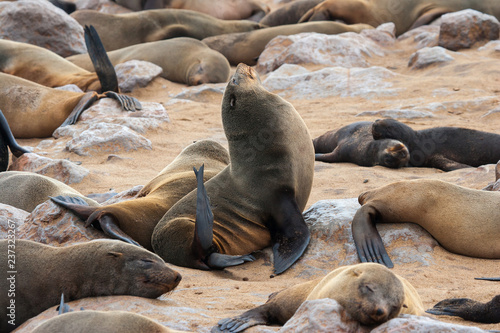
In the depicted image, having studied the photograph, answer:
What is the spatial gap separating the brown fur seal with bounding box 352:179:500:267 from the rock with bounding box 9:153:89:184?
3.23m

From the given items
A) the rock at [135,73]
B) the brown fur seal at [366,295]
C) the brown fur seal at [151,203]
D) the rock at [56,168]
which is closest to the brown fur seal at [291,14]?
the rock at [135,73]

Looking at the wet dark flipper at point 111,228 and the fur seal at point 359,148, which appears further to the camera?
the fur seal at point 359,148

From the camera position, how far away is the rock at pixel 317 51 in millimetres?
11906

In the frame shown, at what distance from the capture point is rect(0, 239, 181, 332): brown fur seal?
3289 mm

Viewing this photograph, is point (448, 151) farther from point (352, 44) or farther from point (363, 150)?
point (352, 44)

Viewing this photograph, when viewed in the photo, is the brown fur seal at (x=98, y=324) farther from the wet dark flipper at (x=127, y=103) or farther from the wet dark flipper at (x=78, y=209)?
the wet dark flipper at (x=127, y=103)

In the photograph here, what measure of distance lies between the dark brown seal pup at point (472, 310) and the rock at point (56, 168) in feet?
14.1

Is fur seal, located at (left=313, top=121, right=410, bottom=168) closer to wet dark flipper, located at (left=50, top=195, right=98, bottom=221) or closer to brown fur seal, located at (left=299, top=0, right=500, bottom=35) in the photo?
wet dark flipper, located at (left=50, top=195, right=98, bottom=221)

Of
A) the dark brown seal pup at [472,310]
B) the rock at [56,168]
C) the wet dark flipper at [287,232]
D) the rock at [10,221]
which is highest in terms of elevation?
the dark brown seal pup at [472,310]

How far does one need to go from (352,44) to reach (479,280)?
351 inches

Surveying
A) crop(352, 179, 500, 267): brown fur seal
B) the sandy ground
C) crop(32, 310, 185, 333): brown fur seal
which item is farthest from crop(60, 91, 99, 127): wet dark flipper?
crop(32, 310, 185, 333): brown fur seal

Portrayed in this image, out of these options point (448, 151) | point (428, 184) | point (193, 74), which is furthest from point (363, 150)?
point (193, 74)

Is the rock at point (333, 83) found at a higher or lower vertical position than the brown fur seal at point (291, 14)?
higher

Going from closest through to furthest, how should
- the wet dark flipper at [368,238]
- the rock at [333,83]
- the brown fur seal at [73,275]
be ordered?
the brown fur seal at [73,275], the wet dark flipper at [368,238], the rock at [333,83]
